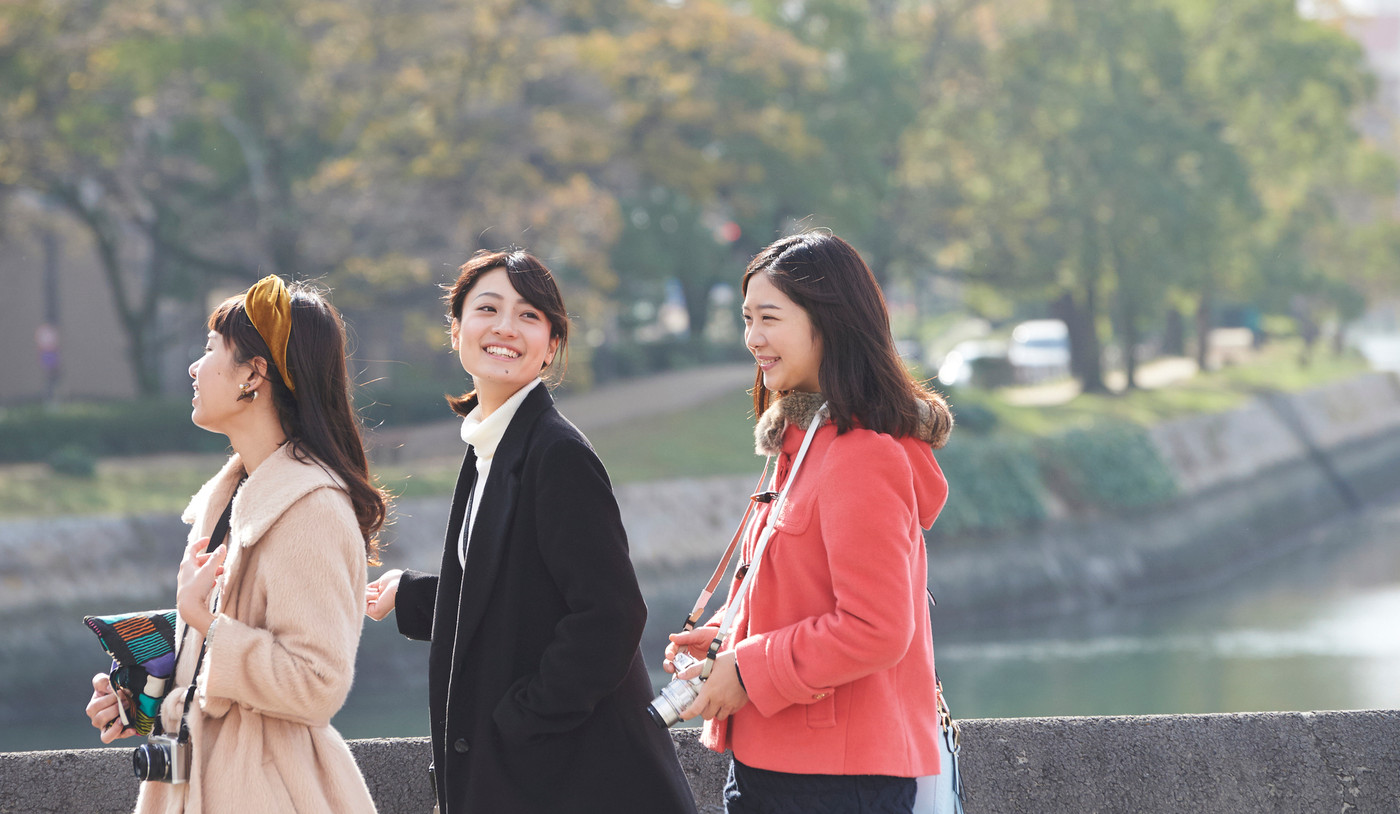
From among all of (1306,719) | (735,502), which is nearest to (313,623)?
(1306,719)

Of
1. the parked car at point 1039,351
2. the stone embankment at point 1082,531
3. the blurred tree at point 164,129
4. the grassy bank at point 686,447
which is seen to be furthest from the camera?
the parked car at point 1039,351

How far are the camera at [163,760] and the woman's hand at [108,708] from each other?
12cm

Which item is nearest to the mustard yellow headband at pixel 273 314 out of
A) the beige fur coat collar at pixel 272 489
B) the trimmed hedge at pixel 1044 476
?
the beige fur coat collar at pixel 272 489

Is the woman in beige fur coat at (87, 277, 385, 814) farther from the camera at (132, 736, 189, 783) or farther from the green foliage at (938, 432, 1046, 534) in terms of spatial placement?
the green foliage at (938, 432, 1046, 534)

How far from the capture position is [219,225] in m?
16.8

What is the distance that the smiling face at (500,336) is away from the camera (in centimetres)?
208

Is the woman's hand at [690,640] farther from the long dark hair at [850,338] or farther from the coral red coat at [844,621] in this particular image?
the long dark hair at [850,338]

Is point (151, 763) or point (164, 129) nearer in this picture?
point (151, 763)

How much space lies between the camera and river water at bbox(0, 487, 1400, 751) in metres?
11.1

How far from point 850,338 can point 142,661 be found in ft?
3.78

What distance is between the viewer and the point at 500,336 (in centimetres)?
208

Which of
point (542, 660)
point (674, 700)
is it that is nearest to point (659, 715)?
point (674, 700)

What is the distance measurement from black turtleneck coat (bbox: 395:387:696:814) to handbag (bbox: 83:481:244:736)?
1.31ft

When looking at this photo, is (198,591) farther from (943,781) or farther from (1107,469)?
(1107,469)
